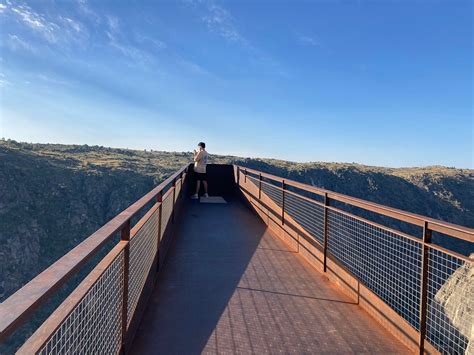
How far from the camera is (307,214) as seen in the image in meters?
7.30

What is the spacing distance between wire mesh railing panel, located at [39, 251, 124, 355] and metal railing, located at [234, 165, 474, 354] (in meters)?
2.58

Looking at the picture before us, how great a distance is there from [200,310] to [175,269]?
5.00ft

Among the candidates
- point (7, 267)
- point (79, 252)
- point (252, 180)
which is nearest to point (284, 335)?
point (79, 252)

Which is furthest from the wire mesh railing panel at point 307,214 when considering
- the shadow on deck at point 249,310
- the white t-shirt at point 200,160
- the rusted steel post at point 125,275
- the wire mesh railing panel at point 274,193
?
the white t-shirt at point 200,160

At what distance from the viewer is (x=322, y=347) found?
327 centimetres

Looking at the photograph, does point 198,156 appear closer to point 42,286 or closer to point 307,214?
point 307,214

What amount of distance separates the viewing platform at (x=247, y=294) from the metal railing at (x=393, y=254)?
0.02 metres

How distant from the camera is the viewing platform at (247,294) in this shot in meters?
2.13

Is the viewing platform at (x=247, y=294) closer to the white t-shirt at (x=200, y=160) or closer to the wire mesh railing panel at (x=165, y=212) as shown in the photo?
the wire mesh railing panel at (x=165, y=212)

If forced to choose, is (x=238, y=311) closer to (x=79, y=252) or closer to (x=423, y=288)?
(x=423, y=288)

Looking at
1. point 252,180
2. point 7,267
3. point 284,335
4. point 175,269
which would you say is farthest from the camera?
point 7,267

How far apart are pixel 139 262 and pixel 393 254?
9.37 ft

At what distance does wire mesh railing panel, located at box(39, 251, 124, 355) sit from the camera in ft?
7.23

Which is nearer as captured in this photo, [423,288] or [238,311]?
[423,288]
